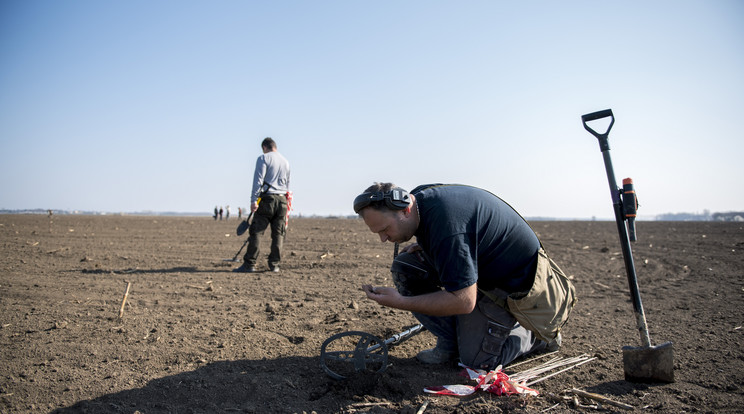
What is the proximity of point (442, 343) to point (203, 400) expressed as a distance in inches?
73.3

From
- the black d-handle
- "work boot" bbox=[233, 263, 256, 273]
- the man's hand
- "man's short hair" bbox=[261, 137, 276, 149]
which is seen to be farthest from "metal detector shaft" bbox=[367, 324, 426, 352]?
"man's short hair" bbox=[261, 137, 276, 149]

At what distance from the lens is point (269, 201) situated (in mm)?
7227

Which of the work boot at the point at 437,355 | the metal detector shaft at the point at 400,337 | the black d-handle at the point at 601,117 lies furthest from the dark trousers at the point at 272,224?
the black d-handle at the point at 601,117

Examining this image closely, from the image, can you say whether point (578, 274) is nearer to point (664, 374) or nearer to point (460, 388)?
point (664, 374)

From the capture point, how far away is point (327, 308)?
5047 millimetres

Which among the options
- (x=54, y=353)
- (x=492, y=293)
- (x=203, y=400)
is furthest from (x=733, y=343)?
(x=54, y=353)

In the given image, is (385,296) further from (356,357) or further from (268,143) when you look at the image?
(268,143)

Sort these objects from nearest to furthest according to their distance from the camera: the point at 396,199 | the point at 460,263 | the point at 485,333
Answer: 1. the point at 460,263
2. the point at 396,199
3. the point at 485,333

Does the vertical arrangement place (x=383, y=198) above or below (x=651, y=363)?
above

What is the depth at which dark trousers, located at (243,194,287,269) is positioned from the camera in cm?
722

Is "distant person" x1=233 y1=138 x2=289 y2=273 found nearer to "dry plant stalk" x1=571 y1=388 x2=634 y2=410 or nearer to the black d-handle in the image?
the black d-handle

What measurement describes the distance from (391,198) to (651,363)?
7.24 feet

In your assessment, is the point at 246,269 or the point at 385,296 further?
the point at 246,269

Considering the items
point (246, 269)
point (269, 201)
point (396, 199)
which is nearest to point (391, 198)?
point (396, 199)
